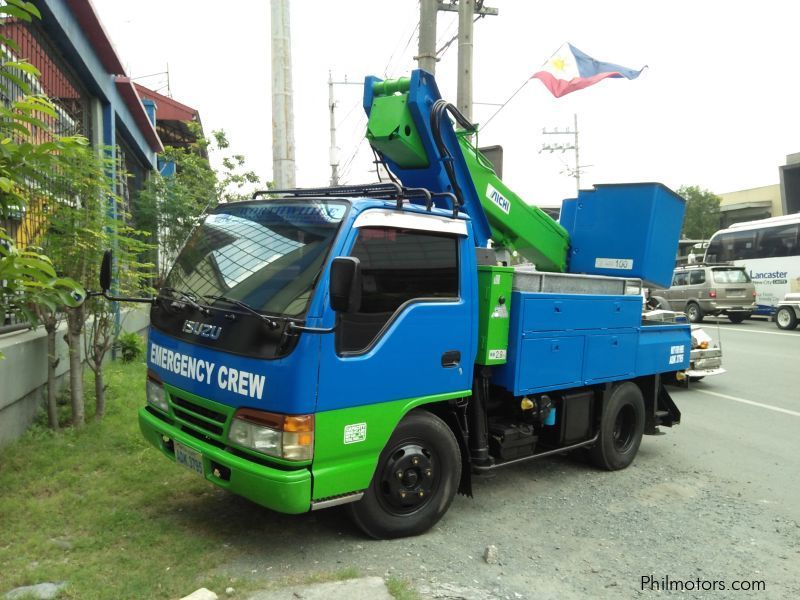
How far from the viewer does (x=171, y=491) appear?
454 cm

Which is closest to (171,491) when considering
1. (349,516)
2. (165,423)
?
(165,423)

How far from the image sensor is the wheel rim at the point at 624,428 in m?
5.96

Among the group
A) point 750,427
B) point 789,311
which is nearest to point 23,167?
point 750,427

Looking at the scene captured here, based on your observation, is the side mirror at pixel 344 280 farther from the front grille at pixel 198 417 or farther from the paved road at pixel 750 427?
the paved road at pixel 750 427

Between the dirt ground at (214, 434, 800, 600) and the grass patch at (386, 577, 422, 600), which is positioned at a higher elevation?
the grass patch at (386, 577, 422, 600)

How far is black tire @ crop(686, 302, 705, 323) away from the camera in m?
20.9

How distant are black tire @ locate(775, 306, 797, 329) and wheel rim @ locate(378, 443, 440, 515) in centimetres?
1873

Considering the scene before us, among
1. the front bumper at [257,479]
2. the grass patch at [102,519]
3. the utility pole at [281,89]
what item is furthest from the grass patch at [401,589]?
the utility pole at [281,89]

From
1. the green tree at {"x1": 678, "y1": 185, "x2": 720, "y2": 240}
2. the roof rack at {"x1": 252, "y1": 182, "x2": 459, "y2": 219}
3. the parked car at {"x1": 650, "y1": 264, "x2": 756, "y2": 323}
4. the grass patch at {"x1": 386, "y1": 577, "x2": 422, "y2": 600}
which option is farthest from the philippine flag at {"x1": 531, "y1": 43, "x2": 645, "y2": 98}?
the green tree at {"x1": 678, "y1": 185, "x2": 720, "y2": 240}

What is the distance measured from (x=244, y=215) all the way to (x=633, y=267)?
3.58m

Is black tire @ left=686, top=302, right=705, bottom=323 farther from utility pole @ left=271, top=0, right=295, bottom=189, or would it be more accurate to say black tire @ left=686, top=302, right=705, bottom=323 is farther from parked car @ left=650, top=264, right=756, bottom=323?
utility pole @ left=271, top=0, right=295, bottom=189

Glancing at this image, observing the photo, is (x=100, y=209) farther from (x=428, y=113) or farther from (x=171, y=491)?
(x=428, y=113)

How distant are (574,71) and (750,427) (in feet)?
20.0

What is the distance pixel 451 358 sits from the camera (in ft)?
13.4
